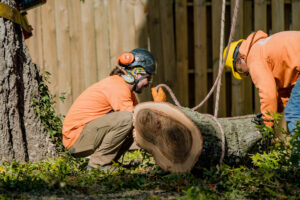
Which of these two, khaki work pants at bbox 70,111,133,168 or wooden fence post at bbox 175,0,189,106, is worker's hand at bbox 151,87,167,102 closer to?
khaki work pants at bbox 70,111,133,168

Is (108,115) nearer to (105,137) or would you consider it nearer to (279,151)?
(105,137)

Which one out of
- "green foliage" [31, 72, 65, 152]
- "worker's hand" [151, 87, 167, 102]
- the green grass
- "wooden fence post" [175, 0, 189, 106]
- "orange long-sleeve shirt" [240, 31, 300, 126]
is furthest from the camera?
"wooden fence post" [175, 0, 189, 106]

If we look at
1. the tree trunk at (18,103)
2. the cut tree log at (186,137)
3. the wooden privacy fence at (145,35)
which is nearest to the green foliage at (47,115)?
the tree trunk at (18,103)

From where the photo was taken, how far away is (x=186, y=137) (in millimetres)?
3449

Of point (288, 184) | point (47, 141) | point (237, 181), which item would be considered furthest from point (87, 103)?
point (288, 184)

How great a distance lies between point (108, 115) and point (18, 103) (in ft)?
3.48

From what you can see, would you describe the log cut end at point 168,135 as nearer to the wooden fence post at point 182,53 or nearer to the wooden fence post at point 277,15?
the wooden fence post at point 182,53

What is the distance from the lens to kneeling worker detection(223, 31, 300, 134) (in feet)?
12.2

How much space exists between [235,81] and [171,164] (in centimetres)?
253

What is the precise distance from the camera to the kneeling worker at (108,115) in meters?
3.98

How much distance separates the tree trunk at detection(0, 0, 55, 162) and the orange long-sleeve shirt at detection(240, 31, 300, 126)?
92.3 inches

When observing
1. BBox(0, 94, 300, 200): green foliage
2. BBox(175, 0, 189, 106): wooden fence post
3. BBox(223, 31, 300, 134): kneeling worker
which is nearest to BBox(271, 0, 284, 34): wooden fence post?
BBox(175, 0, 189, 106): wooden fence post

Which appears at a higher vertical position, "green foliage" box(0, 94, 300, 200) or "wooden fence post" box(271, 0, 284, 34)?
"wooden fence post" box(271, 0, 284, 34)

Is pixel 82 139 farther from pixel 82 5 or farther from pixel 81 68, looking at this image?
pixel 82 5
